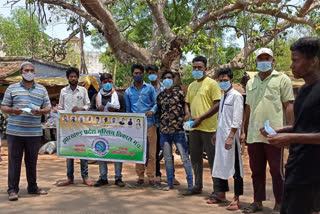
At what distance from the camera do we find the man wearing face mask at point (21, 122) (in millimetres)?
5129

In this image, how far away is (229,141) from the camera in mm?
4578

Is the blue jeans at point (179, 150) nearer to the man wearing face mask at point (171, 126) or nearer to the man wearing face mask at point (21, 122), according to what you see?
the man wearing face mask at point (171, 126)

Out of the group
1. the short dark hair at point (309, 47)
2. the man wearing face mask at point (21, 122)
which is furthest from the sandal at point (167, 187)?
the short dark hair at point (309, 47)

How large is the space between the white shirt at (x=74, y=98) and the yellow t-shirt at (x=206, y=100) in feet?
6.48

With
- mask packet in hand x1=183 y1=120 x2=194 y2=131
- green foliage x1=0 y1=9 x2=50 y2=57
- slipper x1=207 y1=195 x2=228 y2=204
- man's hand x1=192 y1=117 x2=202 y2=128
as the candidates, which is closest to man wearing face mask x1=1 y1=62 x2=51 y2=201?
mask packet in hand x1=183 y1=120 x2=194 y2=131

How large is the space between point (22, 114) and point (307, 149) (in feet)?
13.2

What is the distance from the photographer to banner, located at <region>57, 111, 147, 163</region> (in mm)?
5961

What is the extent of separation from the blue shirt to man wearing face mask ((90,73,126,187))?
0.28 metres

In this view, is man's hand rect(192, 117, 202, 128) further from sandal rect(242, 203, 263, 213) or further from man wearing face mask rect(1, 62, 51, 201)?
man wearing face mask rect(1, 62, 51, 201)

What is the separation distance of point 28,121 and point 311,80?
4.03 metres

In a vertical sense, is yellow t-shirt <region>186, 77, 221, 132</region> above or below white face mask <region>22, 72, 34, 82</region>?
below

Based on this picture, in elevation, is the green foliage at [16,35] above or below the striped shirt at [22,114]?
above

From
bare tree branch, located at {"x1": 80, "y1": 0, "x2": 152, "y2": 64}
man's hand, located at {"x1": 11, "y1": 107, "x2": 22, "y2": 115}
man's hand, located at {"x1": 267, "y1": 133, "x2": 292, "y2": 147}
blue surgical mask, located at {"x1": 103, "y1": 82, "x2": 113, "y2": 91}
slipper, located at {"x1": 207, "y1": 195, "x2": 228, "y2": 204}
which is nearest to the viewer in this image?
man's hand, located at {"x1": 267, "y1": 133, "x2": 292, "y2": 147}

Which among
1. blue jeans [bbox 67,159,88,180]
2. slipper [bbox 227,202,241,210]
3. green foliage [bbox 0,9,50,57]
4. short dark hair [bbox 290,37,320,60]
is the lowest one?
slipper [bbox 227,202,241,210]
